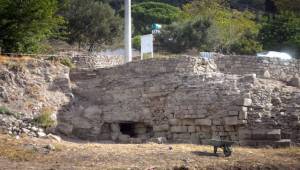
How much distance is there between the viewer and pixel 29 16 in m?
24.3

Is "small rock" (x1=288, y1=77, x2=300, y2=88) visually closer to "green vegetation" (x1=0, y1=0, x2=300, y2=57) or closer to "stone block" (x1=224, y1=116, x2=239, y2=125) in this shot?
"stone block" (x1=224, y1=116, x2=239, y2=125)

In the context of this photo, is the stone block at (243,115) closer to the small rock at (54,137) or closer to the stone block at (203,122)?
the stone block at (203,122)

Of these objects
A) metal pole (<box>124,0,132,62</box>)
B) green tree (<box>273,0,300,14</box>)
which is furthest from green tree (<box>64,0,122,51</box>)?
green tree (<box>273,0,300,14</box>)

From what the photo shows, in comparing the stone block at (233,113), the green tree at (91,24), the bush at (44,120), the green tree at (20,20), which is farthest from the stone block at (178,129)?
the green tree at (91,24)

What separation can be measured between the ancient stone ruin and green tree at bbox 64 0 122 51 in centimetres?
1304

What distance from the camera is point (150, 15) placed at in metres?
50.9

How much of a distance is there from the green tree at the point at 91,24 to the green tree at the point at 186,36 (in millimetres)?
3128

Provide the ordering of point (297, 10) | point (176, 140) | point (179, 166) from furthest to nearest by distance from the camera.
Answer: point (297, 10), point (176, 140), point (179, 166)

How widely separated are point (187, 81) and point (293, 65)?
6013 millimetres

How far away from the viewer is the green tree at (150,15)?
5069cm

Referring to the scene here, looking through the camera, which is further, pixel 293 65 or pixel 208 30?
pixel 208 30

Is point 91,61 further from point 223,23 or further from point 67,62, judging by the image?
point 223,23

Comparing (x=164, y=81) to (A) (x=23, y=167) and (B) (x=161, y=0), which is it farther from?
(B) (x=161, y=0)

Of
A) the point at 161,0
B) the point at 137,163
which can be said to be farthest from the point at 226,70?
the point at 161,0
